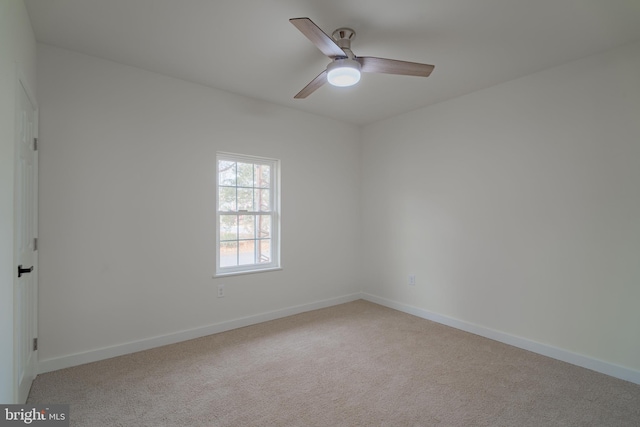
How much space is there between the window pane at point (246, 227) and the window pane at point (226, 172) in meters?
0.41

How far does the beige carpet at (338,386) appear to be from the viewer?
197 centimetres

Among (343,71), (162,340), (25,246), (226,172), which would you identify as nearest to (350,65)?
(343,71)

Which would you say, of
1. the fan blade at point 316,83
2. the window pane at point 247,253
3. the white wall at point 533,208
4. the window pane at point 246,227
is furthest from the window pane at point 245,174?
the white wall at point 533,208

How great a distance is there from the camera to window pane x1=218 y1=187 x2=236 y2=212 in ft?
11.5

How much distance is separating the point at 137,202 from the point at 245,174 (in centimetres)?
118

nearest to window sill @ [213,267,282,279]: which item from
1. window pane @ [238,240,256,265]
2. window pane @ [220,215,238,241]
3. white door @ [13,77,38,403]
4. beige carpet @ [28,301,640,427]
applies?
window pane @ [238,240,256,265]

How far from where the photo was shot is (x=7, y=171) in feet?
5.30

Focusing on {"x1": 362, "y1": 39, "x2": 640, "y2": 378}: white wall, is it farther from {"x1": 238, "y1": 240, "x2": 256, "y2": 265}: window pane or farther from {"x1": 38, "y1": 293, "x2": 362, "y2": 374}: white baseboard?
{"x1": 238, "y1": 240, "x2": 256, "y2": 265}: window pane

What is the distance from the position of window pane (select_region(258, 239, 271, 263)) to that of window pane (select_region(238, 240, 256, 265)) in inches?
3.0

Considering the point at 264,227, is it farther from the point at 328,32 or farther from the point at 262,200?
the point at 328,32

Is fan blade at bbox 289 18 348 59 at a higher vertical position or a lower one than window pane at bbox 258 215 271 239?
higher

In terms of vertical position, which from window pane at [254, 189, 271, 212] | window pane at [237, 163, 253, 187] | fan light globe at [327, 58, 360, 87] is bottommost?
window pane at [254, 189, 271, 212]

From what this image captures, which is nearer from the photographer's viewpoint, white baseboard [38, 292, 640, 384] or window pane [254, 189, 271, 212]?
white baseboard [38, 292, 640, 384]

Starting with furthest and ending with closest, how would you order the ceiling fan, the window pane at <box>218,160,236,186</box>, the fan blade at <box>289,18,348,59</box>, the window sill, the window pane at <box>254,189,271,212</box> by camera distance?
the window pane at <box>254,189,271,212</box> → the window pane at <box>218,160,236,186</box> → the window sill → the ceiling fan → the fan blade at <box>289,18,348,59</box>
